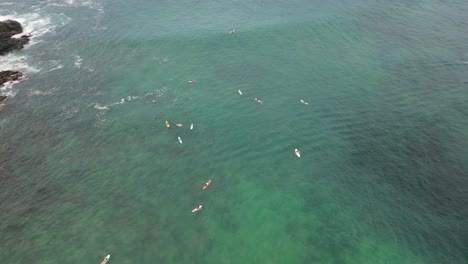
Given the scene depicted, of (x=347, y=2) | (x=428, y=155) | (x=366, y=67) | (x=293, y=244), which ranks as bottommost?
(x=293, y=244)

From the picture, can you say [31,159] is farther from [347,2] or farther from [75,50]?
[347,2]

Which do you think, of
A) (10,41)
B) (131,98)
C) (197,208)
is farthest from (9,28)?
(197,208)

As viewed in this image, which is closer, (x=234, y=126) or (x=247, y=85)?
(x=234, y=126)

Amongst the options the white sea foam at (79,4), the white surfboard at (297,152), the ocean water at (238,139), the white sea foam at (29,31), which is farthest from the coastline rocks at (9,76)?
the white surfboard at (297,152)

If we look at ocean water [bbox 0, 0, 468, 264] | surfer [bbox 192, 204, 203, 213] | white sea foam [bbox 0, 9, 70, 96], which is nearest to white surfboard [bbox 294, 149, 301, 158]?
ocean water [bbox 0, 0, 468, 264]

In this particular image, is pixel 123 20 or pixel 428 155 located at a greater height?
pixel 123 20

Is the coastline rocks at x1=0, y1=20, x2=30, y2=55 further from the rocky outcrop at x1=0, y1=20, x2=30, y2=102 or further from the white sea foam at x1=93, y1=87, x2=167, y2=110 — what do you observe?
the white sea foam at x1=93, y1=87, x2=167, y2=110

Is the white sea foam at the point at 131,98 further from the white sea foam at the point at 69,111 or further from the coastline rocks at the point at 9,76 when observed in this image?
the coastline rocks at the point at 9,76

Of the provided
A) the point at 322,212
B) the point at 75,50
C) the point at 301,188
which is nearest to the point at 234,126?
the point at 301,188
